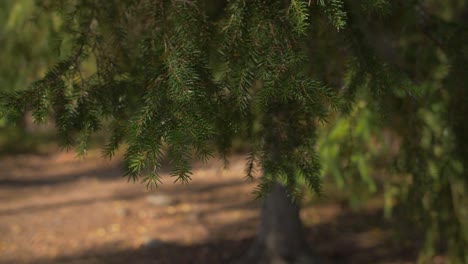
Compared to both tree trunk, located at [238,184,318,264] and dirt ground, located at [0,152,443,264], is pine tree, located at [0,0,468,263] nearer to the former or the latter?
tree trunk, located at [238,184,318,264]

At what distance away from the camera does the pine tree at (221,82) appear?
2037 millimetres

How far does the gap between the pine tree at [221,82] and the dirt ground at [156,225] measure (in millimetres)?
2043

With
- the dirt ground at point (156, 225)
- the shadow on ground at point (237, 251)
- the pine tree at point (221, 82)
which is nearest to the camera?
Result: the pine tree at point (221, 82)

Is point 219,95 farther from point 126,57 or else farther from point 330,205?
point 330,205

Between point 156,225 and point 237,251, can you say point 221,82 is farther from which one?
point 156,225

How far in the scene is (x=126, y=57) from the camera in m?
2.90

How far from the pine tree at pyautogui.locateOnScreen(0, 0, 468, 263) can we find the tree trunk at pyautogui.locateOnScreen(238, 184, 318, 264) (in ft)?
5.62

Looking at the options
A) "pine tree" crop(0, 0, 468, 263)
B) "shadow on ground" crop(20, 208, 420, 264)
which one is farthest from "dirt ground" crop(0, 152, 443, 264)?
"pine tree" crop(0, 0, 468, 263)

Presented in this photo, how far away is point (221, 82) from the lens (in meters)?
2.24

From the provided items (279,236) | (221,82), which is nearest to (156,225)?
(279,236)

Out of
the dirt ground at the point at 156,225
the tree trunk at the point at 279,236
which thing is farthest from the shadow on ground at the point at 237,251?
the tree trunk at the point at 279,236

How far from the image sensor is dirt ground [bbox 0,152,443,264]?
→ 5781 mm

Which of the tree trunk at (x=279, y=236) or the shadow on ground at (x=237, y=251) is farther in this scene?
the shadow on ground at (x=237, y=251)

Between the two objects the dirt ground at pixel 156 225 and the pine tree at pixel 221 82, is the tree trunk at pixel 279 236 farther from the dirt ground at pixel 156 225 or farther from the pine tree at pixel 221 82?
the pine tree at pixel 221 82
